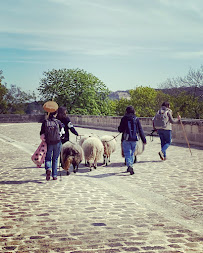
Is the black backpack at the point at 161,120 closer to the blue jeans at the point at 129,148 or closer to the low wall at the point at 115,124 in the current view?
the blue jeans at the point at 129,148

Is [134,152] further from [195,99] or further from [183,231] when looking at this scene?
[195,99]

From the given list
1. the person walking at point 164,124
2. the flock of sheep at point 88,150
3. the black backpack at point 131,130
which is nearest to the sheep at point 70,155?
the flock of sheep at point 88,150

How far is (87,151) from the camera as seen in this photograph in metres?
10.1

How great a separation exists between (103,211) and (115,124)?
25184 millimetres

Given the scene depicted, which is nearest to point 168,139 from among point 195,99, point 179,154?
point 179,154

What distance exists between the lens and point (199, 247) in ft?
14.4

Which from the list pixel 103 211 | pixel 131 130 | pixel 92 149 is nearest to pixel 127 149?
pixel 131 130

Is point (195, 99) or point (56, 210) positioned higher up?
point (195, 99)

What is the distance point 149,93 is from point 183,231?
339ft

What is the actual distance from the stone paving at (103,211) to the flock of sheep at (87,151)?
310 millimetres

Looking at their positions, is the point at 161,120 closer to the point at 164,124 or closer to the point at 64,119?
the point at 164,124

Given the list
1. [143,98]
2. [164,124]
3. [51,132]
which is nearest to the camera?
[51,132]

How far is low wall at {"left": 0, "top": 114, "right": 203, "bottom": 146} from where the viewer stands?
17.4 meters

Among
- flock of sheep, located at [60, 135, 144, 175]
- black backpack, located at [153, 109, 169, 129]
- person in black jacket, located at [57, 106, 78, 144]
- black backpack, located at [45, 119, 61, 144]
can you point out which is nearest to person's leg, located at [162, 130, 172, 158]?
black backpack, located at [153, 109, 169, 129]
